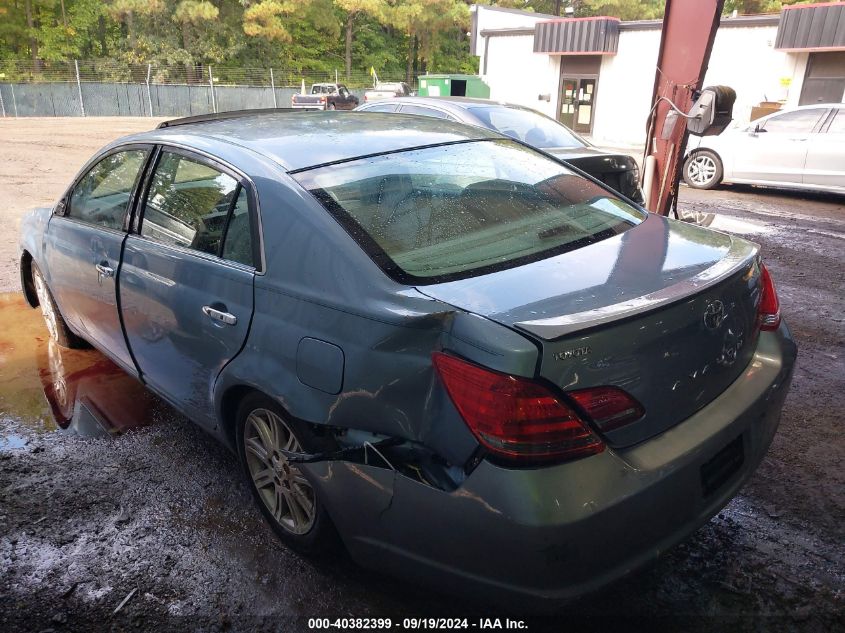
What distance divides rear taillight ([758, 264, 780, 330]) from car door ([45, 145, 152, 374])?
9.44 feet

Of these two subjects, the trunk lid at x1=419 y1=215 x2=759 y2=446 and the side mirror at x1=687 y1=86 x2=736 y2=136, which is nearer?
the trunk lid at x1=419 y1=215 x2=759 y2=446

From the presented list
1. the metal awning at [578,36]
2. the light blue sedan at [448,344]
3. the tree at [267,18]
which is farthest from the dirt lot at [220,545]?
the tree at [267,18]

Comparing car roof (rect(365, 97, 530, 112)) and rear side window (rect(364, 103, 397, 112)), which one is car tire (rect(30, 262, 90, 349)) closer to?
car roof (rect(365, 97, 530, 112))

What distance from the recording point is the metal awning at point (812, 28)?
57.9 ft

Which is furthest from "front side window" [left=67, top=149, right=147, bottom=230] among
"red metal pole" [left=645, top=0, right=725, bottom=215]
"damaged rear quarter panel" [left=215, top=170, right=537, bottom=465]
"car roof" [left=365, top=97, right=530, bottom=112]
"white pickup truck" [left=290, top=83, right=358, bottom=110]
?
"white pickup truck" [left=290, top=83, right=358, bottom=110]

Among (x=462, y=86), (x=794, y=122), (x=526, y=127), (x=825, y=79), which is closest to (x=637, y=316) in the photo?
(x=526, y=127)

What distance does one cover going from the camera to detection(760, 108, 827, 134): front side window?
1045cm

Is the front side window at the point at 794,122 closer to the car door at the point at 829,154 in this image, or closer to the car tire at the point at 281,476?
the car door at the point at 829,154

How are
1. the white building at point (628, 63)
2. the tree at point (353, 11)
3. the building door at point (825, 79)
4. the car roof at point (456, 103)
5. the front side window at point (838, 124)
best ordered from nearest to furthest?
the car roof at point (456, 103)
the front side window at point (838, 124)
the building door at point (825, 79)
the white building at point (628, 63)
the tree at point (353, 11)

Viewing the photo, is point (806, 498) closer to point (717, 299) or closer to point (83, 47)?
point (717, 299)

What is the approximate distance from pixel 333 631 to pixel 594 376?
1299 millimetres

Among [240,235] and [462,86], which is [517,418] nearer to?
[240,235]

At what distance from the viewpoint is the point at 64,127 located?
23.7 m

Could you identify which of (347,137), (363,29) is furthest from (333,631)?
(363,29)
